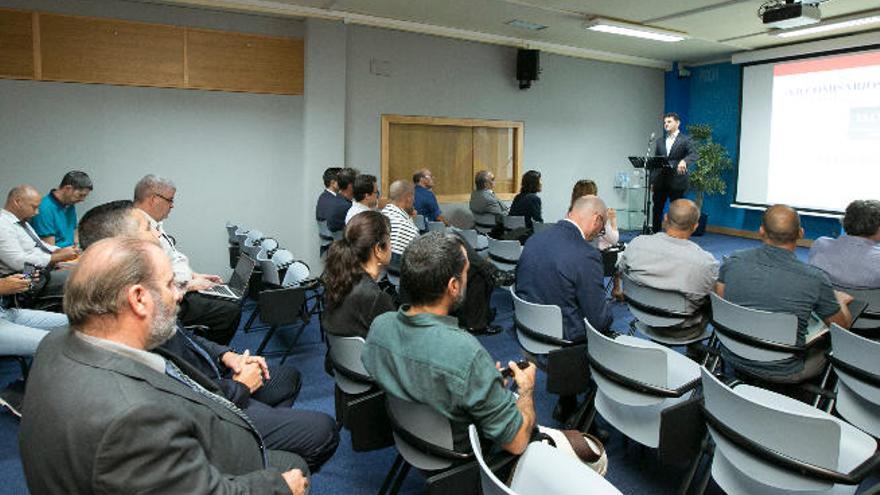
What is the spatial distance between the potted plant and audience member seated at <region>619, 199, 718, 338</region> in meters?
7.04

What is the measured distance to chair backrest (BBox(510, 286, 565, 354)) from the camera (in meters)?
2.56

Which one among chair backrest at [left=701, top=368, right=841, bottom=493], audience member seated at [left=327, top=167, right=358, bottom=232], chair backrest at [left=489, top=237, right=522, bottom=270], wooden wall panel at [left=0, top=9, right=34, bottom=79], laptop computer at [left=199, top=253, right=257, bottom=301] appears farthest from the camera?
audience member seated at [left=327, top=167, right=358, bottom=232]

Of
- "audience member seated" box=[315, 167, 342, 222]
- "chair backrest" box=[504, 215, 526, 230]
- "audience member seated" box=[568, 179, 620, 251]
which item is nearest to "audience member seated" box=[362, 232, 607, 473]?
"audience member seated" box=[568, 179, 620, 251]

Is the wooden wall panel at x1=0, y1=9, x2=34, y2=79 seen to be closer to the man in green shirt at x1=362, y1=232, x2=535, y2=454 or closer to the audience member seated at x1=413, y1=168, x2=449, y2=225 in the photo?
the audience member seated at x1=413, y1=168, x2=449, y2=225

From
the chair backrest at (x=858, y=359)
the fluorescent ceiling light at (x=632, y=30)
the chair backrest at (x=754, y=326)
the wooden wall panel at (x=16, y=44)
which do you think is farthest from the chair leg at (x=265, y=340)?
the fluorescent ceiling light at (x=632, y=30)

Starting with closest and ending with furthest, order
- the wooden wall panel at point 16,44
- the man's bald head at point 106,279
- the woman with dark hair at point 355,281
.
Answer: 1. the man's bald head at point 106,279
2. the woman with dark hair at point 355,281
3. the wooden wall panel at point 16,44

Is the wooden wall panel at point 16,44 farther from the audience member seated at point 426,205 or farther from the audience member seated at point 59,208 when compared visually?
the audience member seated at point 426,205

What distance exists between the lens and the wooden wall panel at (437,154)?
303 inches

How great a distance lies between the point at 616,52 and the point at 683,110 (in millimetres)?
2027

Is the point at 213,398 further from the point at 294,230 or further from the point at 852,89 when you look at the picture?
the point at 852,89

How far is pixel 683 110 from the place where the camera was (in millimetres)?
10352

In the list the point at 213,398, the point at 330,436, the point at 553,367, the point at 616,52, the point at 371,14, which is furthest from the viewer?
the point at 616,52

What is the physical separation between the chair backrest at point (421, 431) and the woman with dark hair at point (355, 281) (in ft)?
2.20

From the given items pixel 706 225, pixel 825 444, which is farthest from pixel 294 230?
pixel 706 225
